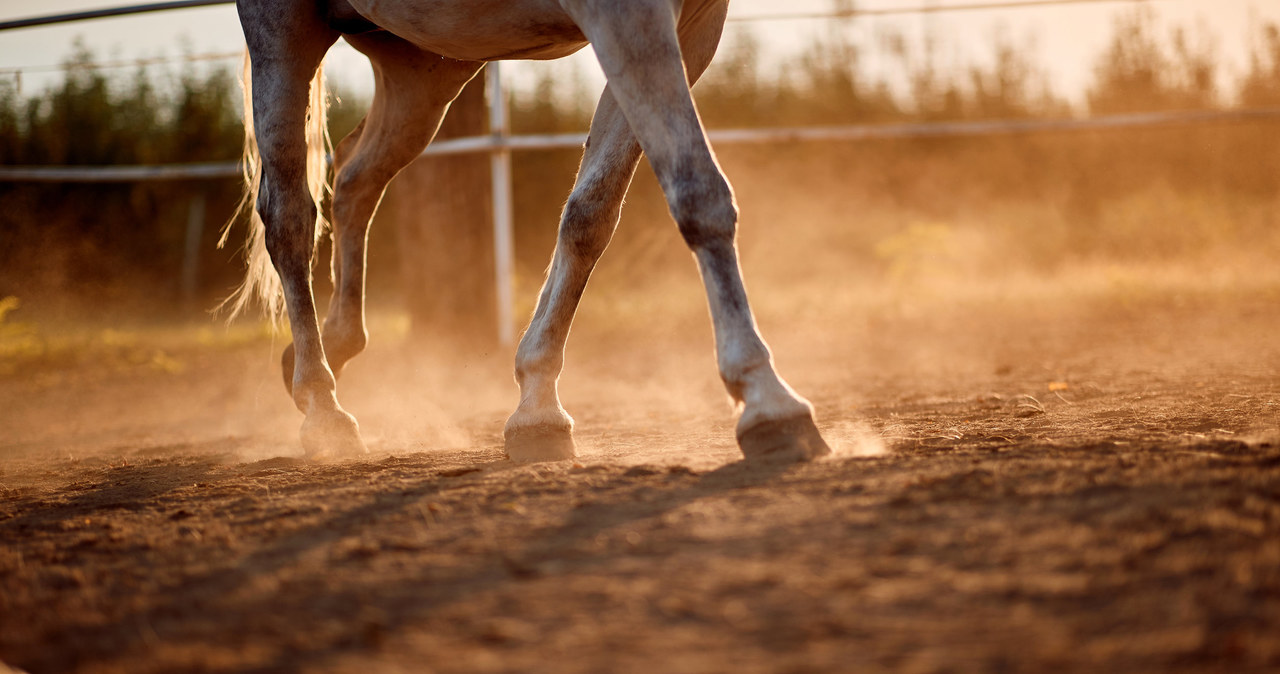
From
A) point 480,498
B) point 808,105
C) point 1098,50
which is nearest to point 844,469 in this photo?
point 480,498

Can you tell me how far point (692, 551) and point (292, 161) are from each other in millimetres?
2166

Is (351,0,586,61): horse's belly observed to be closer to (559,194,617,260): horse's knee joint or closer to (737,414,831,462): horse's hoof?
(559,194,617,260): horse's knee joint

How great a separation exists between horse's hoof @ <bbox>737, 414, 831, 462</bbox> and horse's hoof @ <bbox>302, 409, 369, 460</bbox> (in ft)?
4.08

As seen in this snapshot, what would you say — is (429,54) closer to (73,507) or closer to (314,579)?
(73,507)

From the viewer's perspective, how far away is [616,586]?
4.00ft

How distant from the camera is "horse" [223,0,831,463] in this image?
2.03 metres

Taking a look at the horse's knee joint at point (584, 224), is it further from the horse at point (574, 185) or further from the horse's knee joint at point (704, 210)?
the horse's knee joint at point (704, 210)

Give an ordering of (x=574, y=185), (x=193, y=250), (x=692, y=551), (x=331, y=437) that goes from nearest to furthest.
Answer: (x=692, y=551) → (x=574, y=185) → (x=331, y=437) → (x=193, y=250)

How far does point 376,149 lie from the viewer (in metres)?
3.34

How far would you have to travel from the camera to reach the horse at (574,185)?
2033 mm

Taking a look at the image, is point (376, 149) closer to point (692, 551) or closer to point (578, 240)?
point (578, 240)

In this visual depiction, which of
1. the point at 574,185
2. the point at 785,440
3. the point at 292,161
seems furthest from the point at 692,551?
the point at 292,161

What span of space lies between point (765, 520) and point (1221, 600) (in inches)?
23.3

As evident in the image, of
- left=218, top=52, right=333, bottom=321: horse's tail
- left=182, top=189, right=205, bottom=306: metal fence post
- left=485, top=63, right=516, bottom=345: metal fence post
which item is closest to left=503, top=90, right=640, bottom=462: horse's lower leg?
left=218, top=52, right=333, bottom=321: horse's tail
